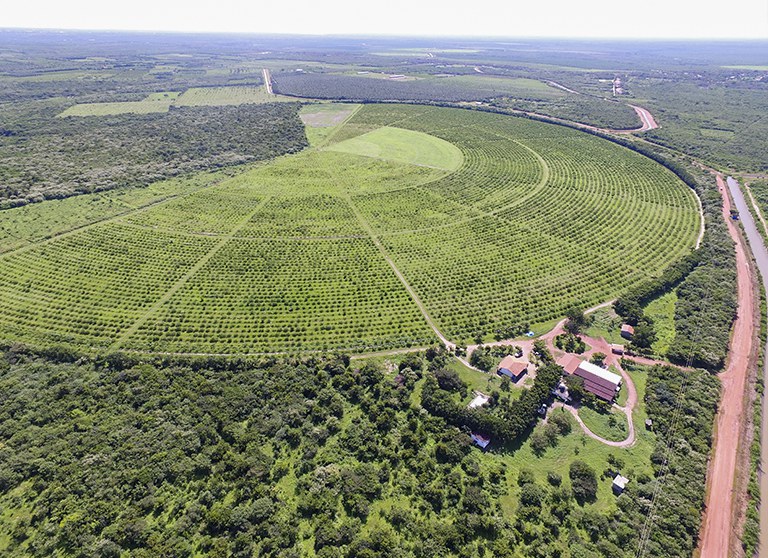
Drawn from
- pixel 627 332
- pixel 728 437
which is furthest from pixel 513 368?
pixel 728 437

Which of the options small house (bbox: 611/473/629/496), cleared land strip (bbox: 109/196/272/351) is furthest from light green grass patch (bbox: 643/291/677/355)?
cleared land strip (bbox: 109/196/272/351)

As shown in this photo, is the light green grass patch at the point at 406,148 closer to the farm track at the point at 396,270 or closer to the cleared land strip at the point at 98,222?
the farm track at the point at 396,270

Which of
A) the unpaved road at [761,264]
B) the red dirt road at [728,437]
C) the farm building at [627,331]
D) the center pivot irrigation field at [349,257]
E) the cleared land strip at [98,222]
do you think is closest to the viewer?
the red dirt road at [728,437]

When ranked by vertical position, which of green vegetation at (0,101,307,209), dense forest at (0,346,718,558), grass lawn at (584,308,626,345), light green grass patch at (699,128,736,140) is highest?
light green grass patch at (699,128,736,140)

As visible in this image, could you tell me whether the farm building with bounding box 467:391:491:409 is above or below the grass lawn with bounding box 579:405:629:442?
above

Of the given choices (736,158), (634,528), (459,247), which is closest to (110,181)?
(459,247)

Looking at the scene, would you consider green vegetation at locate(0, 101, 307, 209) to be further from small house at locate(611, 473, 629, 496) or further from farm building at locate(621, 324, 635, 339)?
small house at locate(611, 473, 629, 496)

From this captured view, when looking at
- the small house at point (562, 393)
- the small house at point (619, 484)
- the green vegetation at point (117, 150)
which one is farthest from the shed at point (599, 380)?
the green vegetation at point (117, 150)
